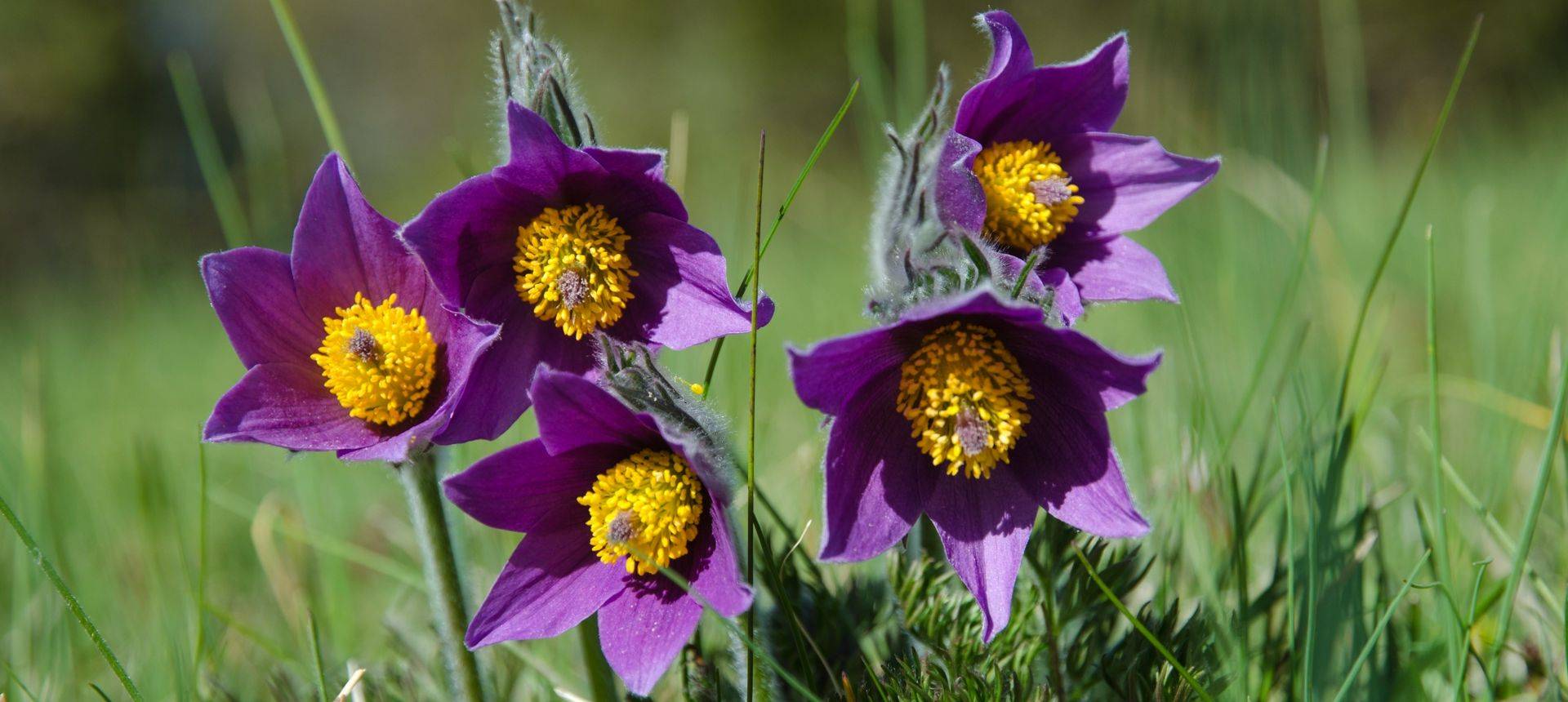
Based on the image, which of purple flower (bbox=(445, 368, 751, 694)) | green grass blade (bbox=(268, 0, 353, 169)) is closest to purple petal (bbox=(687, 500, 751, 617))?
purple flower (bbox=(445, 368, 751, 694))

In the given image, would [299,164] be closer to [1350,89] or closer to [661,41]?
[661,41]

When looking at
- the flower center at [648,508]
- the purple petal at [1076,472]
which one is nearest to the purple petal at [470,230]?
the flower center at [648,508]

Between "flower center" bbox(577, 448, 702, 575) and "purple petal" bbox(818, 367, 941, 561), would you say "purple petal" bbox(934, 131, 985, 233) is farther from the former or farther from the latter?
"flower center" bbox(577, 448, 702, 575)

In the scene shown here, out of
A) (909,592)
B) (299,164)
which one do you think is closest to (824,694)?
(909,592)

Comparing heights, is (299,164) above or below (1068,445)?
below

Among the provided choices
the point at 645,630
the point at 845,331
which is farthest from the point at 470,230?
the point at 845,331

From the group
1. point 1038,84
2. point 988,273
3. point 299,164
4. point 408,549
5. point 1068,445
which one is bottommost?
point 299,164

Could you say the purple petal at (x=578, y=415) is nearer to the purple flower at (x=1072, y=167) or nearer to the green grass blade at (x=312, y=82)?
the purple flower at (x=1072, y=167)
